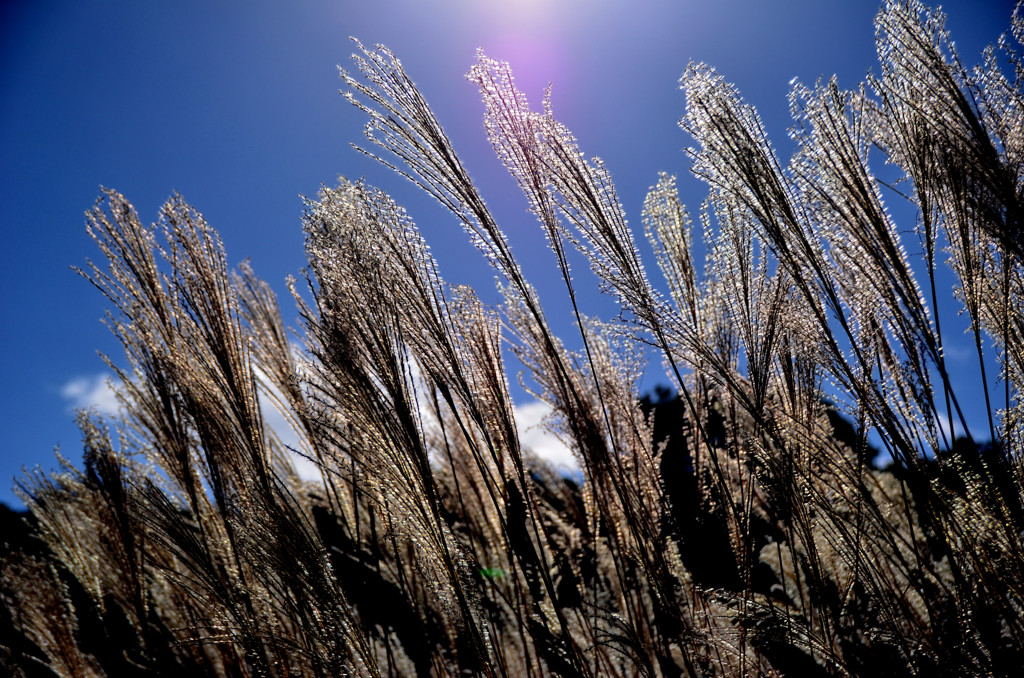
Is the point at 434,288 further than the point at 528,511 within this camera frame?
No

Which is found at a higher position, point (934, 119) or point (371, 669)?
point (934, 119)

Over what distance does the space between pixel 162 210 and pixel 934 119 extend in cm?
261

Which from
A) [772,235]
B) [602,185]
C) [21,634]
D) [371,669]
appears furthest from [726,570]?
[21,634]

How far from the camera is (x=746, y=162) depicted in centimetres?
125

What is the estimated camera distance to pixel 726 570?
2.61 m

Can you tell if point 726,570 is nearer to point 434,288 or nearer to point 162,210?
point 434,288

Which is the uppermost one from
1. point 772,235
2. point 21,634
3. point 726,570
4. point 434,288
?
point 434,288

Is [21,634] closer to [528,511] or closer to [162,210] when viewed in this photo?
[162,210]

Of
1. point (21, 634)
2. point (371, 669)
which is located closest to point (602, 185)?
point (371, 669)

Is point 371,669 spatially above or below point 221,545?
below

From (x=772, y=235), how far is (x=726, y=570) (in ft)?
6.84

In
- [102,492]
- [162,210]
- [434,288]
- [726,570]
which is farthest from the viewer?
[102,492]

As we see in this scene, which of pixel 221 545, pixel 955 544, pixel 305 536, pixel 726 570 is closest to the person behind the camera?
pixel 955 544

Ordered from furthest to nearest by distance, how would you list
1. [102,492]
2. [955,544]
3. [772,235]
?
[102,492], [955,544], [772,235]
